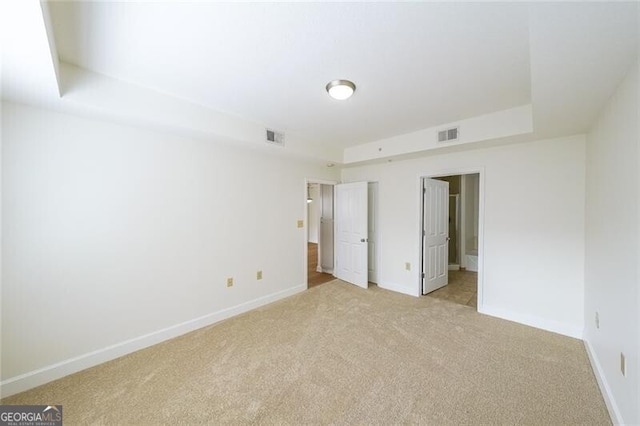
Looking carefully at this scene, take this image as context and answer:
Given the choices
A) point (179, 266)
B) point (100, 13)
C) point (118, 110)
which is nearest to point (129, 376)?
point (179, 266)

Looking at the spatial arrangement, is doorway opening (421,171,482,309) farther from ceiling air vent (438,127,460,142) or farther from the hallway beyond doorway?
the hallway beyond doorway

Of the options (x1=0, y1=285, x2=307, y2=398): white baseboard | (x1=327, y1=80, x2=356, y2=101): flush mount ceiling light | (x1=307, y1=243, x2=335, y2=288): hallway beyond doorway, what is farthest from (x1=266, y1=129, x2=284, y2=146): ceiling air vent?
(x1=307, y1=243, x2=335, y2=288): hallway beyond doorway

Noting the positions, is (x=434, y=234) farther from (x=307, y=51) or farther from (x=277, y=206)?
(x=307, y=51)

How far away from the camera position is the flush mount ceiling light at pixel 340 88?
6.87 feet

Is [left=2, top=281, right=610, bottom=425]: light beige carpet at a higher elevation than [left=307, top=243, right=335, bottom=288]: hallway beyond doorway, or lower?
lower

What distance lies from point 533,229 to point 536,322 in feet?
3.61

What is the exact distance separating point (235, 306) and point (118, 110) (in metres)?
2.51

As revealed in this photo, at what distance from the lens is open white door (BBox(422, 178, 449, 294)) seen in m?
4.04

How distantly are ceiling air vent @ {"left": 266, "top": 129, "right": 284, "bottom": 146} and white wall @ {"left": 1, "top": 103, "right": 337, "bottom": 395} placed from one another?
1.37 feet

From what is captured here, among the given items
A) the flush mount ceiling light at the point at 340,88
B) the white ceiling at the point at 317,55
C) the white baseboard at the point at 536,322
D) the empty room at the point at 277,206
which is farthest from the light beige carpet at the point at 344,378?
the flush mount ceiling light at the point at 340,88

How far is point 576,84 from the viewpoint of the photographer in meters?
1.66

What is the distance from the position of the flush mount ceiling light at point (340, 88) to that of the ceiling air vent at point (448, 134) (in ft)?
5.37

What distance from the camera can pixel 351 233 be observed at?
4617mm

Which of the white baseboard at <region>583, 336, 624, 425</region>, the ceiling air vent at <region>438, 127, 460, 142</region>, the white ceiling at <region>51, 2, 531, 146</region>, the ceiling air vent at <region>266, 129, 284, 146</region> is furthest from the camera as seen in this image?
the ceiling air vent at <region>266, 129, 284, 146</region>
